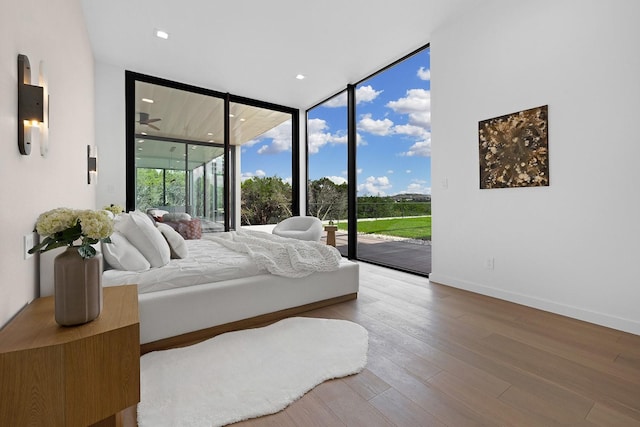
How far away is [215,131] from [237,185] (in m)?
1.06

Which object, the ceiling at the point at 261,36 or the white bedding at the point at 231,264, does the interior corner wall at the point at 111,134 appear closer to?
the ceiling at the point at 261,36

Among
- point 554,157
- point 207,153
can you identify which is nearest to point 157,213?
point 207,153

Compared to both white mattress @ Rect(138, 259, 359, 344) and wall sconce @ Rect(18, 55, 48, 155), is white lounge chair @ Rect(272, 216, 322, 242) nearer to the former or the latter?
white mattress @ Rect(138, 259, 359, 344)

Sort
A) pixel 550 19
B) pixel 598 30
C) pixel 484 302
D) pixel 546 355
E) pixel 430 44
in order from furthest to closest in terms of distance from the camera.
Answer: pixel 430 44
pixel 484 302
pixel 550 19
pixel 598 30
pixel 546 355

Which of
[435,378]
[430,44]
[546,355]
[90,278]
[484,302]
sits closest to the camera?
[90,278]

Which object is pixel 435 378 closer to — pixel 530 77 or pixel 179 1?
pixel 530 77

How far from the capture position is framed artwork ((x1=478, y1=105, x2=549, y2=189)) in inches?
109

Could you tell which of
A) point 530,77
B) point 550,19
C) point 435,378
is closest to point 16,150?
point 435,378

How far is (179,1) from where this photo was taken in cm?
301

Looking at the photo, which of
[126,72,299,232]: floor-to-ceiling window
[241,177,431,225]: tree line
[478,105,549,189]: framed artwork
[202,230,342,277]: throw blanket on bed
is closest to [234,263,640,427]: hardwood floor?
[202,230,342,277]: throw blanket on bed

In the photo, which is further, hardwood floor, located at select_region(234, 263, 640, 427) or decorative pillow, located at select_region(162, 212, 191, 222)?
decorative pillow, located at select_region(162, 212, 191, 222)

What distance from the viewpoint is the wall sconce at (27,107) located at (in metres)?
1.41

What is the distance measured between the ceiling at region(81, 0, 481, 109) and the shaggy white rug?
317cm

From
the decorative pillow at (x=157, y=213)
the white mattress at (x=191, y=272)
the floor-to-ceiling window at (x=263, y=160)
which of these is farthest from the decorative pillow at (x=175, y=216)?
the white mattress at (x=191, y=272)
